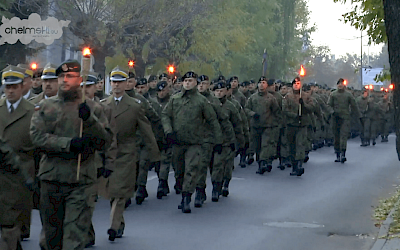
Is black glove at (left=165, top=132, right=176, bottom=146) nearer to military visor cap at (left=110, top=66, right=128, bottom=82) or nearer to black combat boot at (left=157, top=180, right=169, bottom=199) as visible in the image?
black combat boot at (left=157, top=180, right=169, bottom=199)

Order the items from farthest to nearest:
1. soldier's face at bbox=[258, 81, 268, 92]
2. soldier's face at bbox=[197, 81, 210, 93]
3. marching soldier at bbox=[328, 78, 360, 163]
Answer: marching soldier at bbox=[328, 78, 360, 163], soldier's face at bbox=[258, 81, 268, 92], soldier's face at bbox=[197, 81, 210, 93]

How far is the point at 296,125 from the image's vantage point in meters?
19.0

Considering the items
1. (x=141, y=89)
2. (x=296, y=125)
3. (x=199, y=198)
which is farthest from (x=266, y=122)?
(x=199, y=198)

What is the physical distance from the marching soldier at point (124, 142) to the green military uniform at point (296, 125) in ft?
27.2

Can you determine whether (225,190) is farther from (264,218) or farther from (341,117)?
(341,117)

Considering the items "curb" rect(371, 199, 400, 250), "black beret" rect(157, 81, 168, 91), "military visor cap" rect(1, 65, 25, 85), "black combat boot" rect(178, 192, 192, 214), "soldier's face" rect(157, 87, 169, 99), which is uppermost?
"black beret" rect(157, 81, 168, 91)

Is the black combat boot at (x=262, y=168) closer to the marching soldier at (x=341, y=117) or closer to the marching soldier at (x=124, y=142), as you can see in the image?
the marching soldier at (x=341, y=117)

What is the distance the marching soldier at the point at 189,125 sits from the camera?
41.6 ft

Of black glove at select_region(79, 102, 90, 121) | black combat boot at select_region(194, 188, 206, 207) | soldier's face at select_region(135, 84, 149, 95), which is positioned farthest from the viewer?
soldier's face at select_region(135, 84, 149, 95)

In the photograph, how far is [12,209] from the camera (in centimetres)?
803

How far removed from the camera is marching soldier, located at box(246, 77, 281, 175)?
62.8ft

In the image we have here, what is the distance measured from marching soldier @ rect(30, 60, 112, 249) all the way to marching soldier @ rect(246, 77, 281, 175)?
1173cm

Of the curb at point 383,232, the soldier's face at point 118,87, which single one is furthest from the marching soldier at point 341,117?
the soldier's face at point 118,87

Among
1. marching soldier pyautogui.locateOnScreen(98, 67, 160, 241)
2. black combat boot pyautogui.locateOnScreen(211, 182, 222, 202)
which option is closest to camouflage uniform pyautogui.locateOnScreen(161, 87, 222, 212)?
black combat boot pyautogui.locateOnScreen(211, 182, 222, 202)
